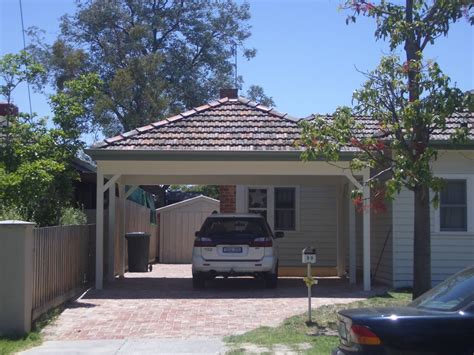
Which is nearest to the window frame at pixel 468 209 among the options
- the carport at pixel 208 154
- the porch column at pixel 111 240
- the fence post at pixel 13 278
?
the carport at pixel 208 154

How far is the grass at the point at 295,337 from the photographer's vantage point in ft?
31.0

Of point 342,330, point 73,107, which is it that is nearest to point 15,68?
point 73,107

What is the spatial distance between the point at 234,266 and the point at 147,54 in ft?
67.7

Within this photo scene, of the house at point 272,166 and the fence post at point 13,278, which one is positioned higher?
the house at point 272,166

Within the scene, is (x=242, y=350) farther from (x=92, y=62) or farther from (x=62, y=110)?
(x=92, y=62)

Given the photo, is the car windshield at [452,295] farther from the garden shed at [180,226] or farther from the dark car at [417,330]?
the garden shed at [180,226]

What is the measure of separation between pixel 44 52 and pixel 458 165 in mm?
23514

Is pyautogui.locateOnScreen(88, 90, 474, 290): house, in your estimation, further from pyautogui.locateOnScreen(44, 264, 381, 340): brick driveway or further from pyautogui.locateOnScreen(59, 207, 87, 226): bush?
pyautogui.locateOnScreen(44, 264, 381, 340): brick driveway

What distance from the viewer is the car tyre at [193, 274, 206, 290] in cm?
1548

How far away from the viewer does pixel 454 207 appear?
16.2 meters

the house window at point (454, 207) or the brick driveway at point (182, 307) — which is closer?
the brick driveway at point (182, 307)

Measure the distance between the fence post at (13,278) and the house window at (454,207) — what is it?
31.8 feet

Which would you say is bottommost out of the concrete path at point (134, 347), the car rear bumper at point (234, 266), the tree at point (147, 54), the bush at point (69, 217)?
the concrete path at point (134, 347)

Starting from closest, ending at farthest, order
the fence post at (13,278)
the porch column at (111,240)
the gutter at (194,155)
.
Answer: the fence post at (13,278) < the gutter at (194,155) < the porch column at (111,240)
